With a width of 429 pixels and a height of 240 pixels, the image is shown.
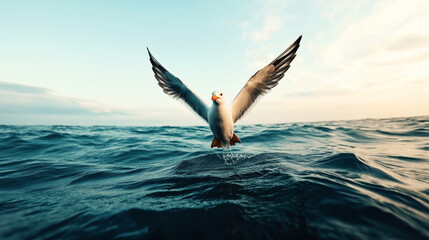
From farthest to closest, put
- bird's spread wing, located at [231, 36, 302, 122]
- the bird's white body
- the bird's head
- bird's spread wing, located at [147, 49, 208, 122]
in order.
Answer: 1. bird's spread wing, located at [147, 49, 208, 122]
2. bird's spread wing, located at [231, 36, 302, 122]
3. the bird's white body
4. the bird's head

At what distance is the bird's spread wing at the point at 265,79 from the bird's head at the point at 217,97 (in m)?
0.77

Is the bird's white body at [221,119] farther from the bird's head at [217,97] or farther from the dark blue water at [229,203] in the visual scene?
the dark blue water at [229,203]

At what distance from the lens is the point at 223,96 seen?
596cm

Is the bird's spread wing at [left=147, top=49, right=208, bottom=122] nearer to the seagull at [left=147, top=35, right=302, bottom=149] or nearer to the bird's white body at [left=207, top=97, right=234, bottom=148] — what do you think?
the seagull at [left=147, top=35, right=302, bottom=149]

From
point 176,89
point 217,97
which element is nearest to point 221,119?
point 217,97

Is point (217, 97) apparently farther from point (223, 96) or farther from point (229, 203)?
point (229, 203)

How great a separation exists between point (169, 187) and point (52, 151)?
28.1 ft

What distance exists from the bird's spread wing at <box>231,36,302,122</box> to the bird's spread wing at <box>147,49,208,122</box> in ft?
3.61

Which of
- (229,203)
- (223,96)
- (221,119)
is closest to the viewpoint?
(229,203)

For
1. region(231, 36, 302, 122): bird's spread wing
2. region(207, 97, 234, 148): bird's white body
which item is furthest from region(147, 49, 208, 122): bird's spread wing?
region(231, 36, 302, 122): bird's spread wing

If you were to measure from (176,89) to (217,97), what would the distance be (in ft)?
6.57

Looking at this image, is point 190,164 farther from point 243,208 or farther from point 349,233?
point 349,233

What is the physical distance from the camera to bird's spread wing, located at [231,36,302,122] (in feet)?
20.2

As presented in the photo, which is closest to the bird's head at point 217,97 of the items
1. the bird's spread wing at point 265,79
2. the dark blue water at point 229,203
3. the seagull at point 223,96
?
the seagull at point 223,96
